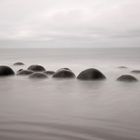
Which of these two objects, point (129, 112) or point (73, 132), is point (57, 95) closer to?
point (129, 112)

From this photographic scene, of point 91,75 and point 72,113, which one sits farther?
point 91,75

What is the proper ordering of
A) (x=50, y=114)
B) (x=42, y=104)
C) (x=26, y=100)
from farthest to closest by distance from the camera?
(x=26, y=100), (x=42, y=104), (x=50, y=114)

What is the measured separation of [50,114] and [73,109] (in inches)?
36.0

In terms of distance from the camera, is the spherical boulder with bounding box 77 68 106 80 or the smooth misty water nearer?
the smooth misty water

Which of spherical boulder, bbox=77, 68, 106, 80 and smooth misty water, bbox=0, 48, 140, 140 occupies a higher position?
spherical boulder, bbox=77, 68, 106, 80

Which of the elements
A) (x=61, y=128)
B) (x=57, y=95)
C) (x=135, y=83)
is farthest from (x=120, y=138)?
(x=135, y=83)

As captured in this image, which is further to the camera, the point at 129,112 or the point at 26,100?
the point at 26,100

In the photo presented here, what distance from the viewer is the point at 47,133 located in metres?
5.33

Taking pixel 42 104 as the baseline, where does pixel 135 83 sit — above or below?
above

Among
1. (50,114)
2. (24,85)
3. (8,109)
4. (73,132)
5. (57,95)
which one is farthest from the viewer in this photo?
(24,85)

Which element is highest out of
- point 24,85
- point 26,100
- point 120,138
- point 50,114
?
point 24,85

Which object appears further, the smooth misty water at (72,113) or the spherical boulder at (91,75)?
the spherical boulder at (91,75)

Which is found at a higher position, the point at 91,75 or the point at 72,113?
the point at 91,75

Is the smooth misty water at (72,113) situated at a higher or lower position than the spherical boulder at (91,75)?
lower
